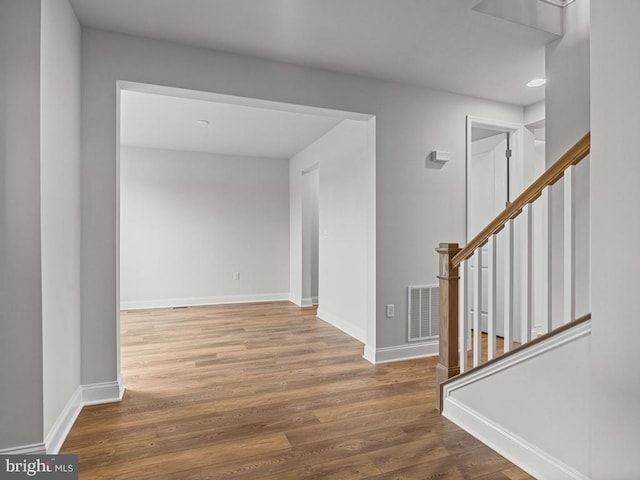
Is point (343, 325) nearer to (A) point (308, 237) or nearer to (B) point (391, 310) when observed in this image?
(B) point (391, 310)

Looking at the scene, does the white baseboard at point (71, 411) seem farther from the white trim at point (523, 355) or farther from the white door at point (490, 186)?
the white door at point (490, 186)

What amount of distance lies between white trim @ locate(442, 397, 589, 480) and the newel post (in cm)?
17

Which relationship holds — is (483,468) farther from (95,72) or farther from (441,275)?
(95,72)

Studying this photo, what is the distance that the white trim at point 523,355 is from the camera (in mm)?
1548

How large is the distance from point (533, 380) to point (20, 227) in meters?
2.55

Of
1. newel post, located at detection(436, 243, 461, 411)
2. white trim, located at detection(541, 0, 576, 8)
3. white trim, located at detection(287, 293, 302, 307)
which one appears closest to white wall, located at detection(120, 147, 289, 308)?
A: white trim, located at detection(287, 293, 302, 307)

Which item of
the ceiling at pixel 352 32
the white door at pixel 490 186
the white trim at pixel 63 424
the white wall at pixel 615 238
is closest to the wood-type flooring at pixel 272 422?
the white trim at pixel 63 424

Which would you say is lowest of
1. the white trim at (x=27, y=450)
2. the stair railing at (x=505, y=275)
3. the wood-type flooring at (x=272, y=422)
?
the wood-type flooring at (x=272, y=422)

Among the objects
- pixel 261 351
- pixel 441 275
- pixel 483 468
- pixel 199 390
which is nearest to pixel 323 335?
pixel 261 351

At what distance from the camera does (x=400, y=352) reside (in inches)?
134

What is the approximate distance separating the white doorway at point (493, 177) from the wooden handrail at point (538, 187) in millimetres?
1619

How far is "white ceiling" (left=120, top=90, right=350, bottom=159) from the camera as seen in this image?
385 cm

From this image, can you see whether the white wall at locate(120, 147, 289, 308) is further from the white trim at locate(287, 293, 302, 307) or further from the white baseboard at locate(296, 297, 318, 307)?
the white baseboard at locate(296, 297, 318, 307)

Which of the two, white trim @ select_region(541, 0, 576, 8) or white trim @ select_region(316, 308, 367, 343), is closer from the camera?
white trim @ select_region(541, 0, 576, 8)
